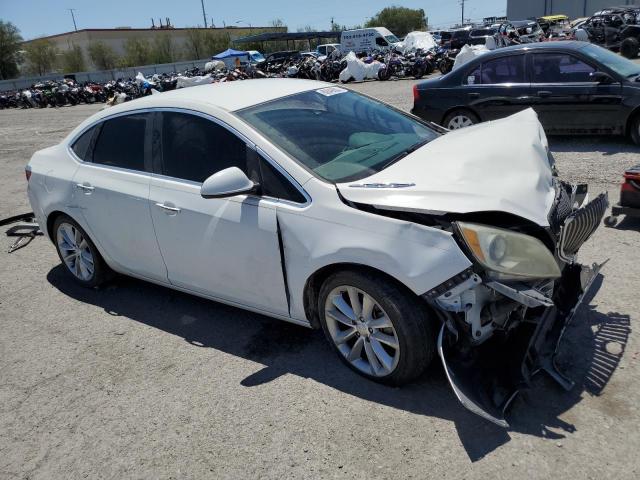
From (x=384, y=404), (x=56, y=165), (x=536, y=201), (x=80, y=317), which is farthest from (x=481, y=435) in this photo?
(x=56, y=165)

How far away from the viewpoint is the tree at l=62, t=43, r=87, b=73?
74375 mm

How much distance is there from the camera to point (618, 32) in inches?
957

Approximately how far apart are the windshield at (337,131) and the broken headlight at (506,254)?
84 centimetres

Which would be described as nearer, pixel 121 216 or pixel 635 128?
pixel 121 216

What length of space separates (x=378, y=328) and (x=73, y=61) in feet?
271

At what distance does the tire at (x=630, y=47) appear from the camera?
21.2 m

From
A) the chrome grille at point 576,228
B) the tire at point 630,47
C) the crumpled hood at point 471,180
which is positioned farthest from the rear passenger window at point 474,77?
the tire at point 630,47

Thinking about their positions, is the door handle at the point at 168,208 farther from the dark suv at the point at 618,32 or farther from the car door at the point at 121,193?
the dark suv at the point at 618,32

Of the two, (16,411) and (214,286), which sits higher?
(214,286)

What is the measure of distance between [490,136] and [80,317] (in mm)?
3457

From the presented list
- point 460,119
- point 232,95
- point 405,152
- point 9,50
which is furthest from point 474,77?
point 9,50

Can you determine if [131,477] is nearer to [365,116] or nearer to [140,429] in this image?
[140,429]

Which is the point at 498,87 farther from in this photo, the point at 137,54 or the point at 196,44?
the point at 196,44

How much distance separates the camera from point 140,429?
3.07 metres
